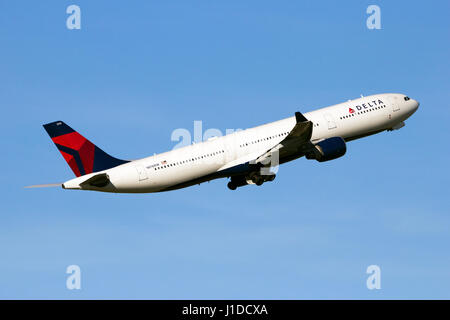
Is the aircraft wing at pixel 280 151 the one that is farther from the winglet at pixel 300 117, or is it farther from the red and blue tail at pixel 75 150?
the red and blue tail at pixel 75 150

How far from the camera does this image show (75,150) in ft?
185

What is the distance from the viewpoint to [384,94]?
67.5m

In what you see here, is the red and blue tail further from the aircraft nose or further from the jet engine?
the aircraft nose

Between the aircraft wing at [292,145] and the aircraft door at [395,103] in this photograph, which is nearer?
the aircraft wing at [292,145]

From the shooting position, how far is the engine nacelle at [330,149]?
195 feet

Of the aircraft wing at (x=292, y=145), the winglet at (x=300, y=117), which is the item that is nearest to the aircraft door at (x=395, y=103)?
the aircraft wing at (x=292, y=145)

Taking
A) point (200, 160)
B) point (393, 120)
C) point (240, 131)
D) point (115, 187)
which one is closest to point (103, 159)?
point (115, 187)

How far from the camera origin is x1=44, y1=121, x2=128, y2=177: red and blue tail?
A: 56.2 metres

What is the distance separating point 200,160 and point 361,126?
48.3 ft

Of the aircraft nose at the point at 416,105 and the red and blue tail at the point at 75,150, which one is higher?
the aircraft nose at the point at 416,105
